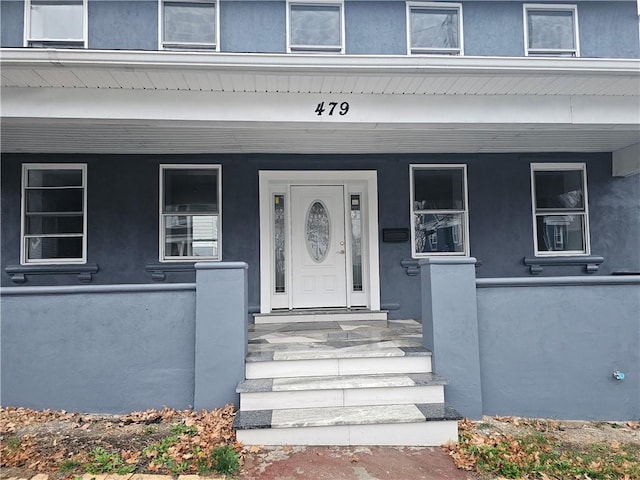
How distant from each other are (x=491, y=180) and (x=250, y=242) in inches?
150

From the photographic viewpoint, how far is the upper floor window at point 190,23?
6.61 metres

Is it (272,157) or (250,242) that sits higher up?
(272,157)

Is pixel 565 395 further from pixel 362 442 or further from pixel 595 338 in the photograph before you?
pixel 362 442

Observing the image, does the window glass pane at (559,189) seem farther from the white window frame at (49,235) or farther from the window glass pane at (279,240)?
the white window frame at (49,235)

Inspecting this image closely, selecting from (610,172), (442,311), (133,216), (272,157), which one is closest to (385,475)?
(442,311)

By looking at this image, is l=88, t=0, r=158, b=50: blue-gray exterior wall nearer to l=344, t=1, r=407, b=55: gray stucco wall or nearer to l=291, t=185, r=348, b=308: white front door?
l=344, t=1, r=407, b=55: gray stucco wall

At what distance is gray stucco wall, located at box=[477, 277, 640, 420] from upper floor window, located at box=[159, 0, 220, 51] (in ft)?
18.6

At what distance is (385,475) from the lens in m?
2.97

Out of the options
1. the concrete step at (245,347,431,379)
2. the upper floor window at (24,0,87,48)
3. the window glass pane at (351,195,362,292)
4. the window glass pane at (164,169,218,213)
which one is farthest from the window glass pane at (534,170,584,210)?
the upper floor window at (24,0,87,48)

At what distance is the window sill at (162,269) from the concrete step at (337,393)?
2753 mm

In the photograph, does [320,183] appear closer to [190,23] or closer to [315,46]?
[315,46]

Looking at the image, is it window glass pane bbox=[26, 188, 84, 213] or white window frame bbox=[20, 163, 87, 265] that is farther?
window glass pane bbox=[26, 188, 84, 213]

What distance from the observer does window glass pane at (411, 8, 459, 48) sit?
Answer: 7035mm

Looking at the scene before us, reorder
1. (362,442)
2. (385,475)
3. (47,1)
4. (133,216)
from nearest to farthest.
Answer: (385,475) < (362,442) < (133,216) < (47,1)
